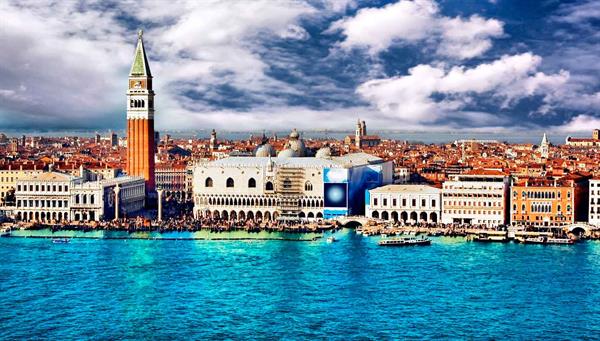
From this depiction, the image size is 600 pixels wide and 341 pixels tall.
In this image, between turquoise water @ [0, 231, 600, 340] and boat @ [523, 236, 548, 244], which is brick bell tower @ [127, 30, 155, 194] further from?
boat @ [523, 236, 548, 244]

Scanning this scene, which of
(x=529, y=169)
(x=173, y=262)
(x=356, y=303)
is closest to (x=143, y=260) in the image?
(x=173, y=262)

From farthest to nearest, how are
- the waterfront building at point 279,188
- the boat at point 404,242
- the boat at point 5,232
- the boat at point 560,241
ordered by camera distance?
the waterfront building at point 279,188 → the boat at point 5,232 → the boat at point 560,241 → the boat at point 404,242

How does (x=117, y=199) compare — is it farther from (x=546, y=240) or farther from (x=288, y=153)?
(x=546, y=240)

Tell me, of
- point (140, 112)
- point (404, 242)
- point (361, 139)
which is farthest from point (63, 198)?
point (361, 139)

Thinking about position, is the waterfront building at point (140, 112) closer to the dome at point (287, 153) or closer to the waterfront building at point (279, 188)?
the waterfront building at point (279, 188)

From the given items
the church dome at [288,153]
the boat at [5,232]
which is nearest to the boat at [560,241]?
the church dome at [288,153]

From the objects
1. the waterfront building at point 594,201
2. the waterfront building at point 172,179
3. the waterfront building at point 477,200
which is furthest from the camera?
the waterfront building at point 172,179
